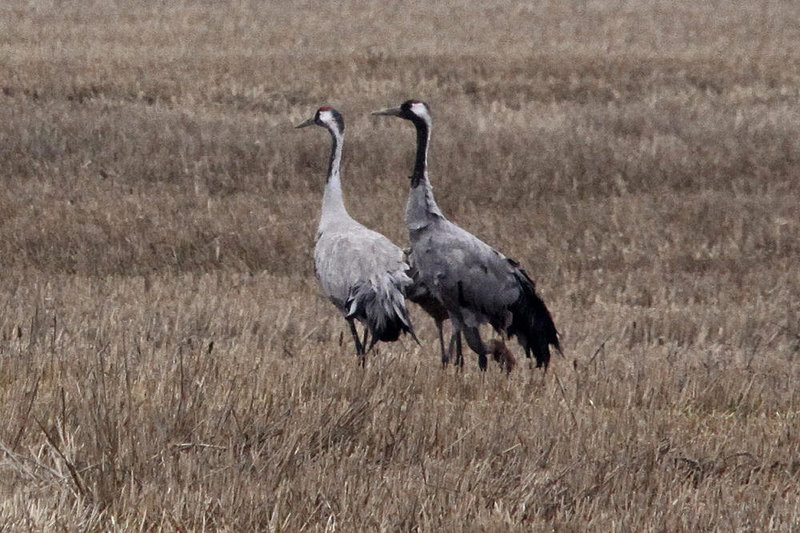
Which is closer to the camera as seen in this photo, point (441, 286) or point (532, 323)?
point (532, 323)

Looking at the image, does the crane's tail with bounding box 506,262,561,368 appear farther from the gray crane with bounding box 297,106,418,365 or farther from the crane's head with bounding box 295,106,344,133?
the crane's head with bounding box 295,106,344,133

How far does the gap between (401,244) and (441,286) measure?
4.89 metres

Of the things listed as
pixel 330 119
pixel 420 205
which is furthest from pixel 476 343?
pixel 330 119

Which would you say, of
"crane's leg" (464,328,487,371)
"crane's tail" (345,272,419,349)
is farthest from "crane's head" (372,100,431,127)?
"crane's leg" (464,328,487,371)

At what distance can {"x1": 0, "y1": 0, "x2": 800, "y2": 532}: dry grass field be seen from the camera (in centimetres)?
373

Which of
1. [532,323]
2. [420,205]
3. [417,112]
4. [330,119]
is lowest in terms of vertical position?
[532,323]

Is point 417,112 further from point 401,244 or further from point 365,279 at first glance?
point 401,244

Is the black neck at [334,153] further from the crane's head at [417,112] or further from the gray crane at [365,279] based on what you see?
the crane's head at [417,112]

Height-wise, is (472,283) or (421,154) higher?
(421,154)

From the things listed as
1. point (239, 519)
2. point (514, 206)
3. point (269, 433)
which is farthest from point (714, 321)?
point (239, 519)

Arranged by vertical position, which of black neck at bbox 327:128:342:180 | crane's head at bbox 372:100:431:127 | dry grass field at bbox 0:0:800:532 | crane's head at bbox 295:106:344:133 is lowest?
dry grass field at bbox 0:0:800:532

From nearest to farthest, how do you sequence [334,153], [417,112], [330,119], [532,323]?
[532,323], [417,112], [334,153], [330,119]

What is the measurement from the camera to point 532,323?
724 cm

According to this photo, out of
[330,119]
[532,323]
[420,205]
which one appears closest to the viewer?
[532,323]
